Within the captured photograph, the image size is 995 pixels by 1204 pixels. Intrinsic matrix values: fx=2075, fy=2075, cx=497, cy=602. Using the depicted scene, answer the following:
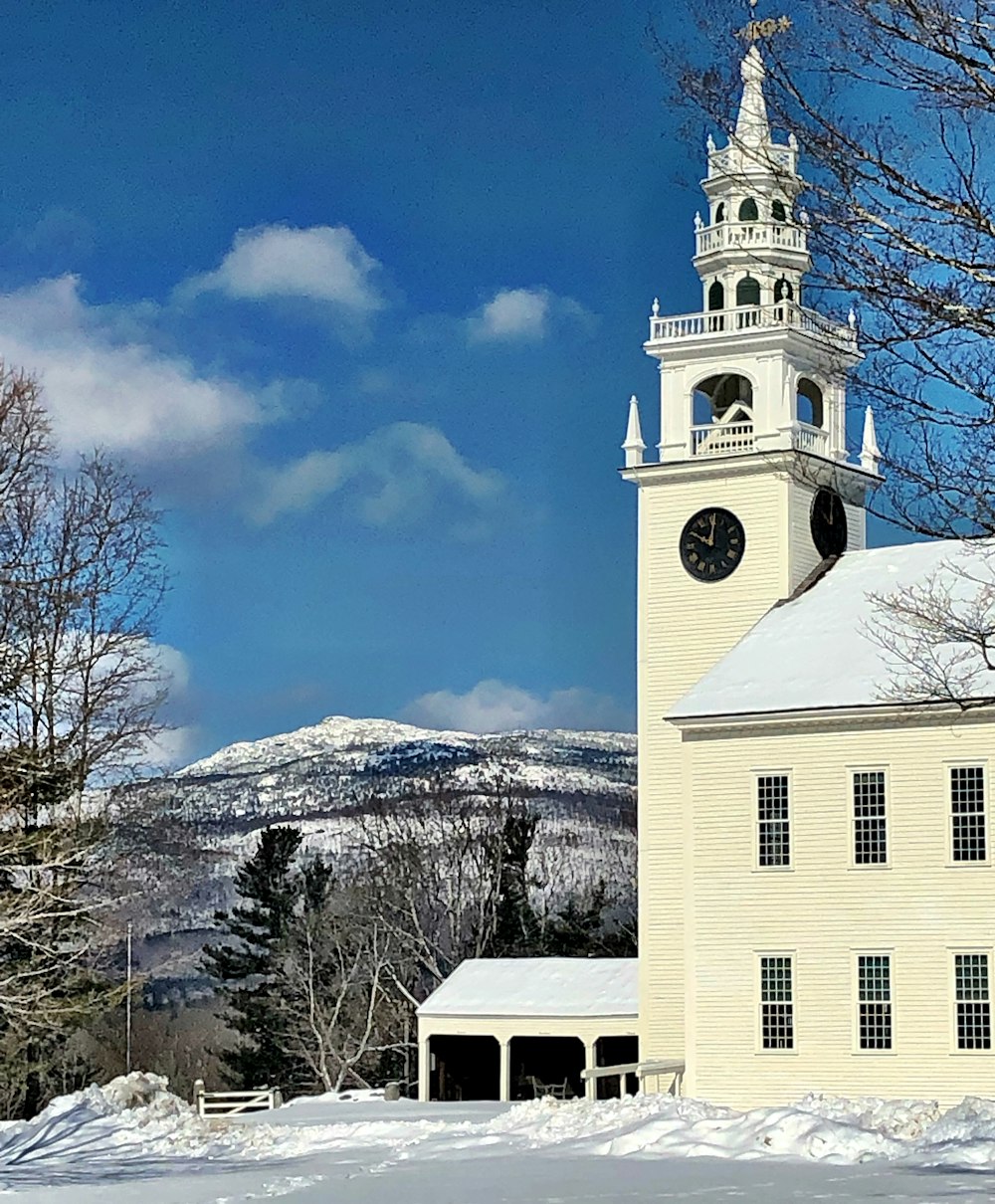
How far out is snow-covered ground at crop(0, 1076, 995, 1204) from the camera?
2155cm

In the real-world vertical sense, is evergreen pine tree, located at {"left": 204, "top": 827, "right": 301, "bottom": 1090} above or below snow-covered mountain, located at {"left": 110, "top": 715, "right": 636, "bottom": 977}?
below

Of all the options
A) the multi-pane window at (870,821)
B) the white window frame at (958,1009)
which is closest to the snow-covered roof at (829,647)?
the multi-pane window at (870,821)

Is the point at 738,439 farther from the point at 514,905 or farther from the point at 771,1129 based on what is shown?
the point at 514,905

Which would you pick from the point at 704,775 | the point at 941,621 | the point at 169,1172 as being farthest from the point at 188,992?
the point at 941,621

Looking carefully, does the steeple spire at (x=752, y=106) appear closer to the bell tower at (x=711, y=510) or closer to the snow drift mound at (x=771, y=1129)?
the snow drift mound at (x=771, y=1129)

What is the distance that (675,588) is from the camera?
42.2m

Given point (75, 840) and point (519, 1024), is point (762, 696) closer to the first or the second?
point (519, 1024)

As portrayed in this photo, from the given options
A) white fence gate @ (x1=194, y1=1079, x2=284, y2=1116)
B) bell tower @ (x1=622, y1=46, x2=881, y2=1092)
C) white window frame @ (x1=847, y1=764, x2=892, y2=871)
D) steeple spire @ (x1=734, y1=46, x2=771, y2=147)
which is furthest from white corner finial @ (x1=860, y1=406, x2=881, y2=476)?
steeple spire @ (x1=734, y1=46, x2=771, y2=147)

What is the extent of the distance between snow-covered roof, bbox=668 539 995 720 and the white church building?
0.19ft

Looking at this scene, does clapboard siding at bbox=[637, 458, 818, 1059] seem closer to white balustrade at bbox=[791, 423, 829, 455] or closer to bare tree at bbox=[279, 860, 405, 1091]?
white balustrade at bbox=[791, 423, 829, 455]

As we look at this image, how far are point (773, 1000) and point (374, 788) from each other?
7803 cm

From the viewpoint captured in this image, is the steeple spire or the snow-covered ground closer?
the steeple spire

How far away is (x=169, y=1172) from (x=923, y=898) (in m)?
14.7

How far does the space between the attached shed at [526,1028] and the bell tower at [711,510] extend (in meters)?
3.50
